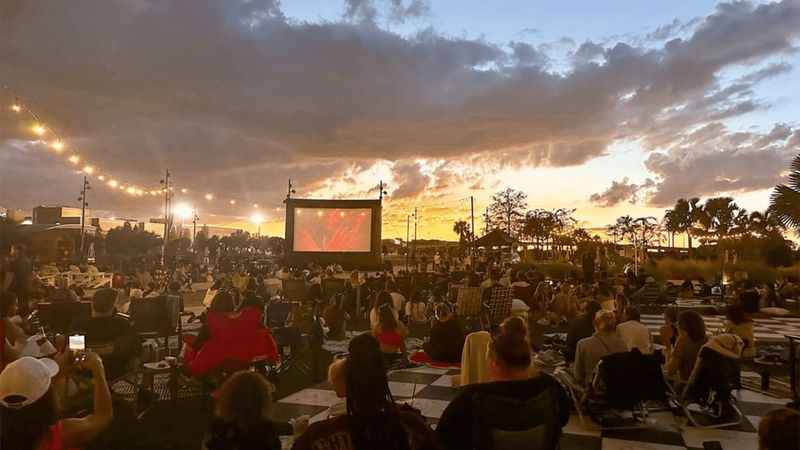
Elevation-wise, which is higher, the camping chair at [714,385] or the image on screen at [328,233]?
the image on screen at [328,233]

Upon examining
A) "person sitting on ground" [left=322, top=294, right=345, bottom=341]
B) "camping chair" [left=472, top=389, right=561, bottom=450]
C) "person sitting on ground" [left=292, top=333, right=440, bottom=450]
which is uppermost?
"person sitting on ground" [left=292, top=333, right=440, bottom=450]

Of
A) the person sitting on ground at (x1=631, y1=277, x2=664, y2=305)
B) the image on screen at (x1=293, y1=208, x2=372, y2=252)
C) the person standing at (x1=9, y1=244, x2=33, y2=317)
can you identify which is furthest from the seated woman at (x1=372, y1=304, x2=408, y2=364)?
the image on screen at (x1=293, y1=208, x2=372, y2=252)

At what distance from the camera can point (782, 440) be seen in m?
1.83

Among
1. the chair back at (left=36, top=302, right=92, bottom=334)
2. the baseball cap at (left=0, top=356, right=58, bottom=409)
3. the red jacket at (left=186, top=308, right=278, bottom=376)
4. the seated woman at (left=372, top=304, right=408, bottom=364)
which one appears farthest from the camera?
the chair back at (left=36, top=302, right=92, bottom=334)

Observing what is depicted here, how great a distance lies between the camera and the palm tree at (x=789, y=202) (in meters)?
12.8

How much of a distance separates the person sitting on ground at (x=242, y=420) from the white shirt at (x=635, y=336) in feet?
14.4

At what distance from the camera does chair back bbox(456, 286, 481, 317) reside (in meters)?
10.9

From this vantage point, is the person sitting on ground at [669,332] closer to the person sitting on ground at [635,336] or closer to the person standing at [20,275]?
the person sitting on ground at [635,336]

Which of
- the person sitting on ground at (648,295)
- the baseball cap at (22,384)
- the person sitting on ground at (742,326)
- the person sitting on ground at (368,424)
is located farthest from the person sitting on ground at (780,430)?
the person sitting on ground at (648,295)

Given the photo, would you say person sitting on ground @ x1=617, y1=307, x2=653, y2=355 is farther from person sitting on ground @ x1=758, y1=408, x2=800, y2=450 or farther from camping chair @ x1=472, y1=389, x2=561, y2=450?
person sitting on ground @ x1=758, y1=408, x2=800, y2=450

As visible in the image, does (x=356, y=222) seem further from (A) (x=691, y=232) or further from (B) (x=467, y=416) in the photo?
(A) (x=691, y=232)

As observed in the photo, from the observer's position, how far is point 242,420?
2129 mm

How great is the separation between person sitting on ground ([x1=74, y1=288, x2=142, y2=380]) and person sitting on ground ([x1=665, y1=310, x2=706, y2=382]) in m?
5.34

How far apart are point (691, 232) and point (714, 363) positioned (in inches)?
2896
